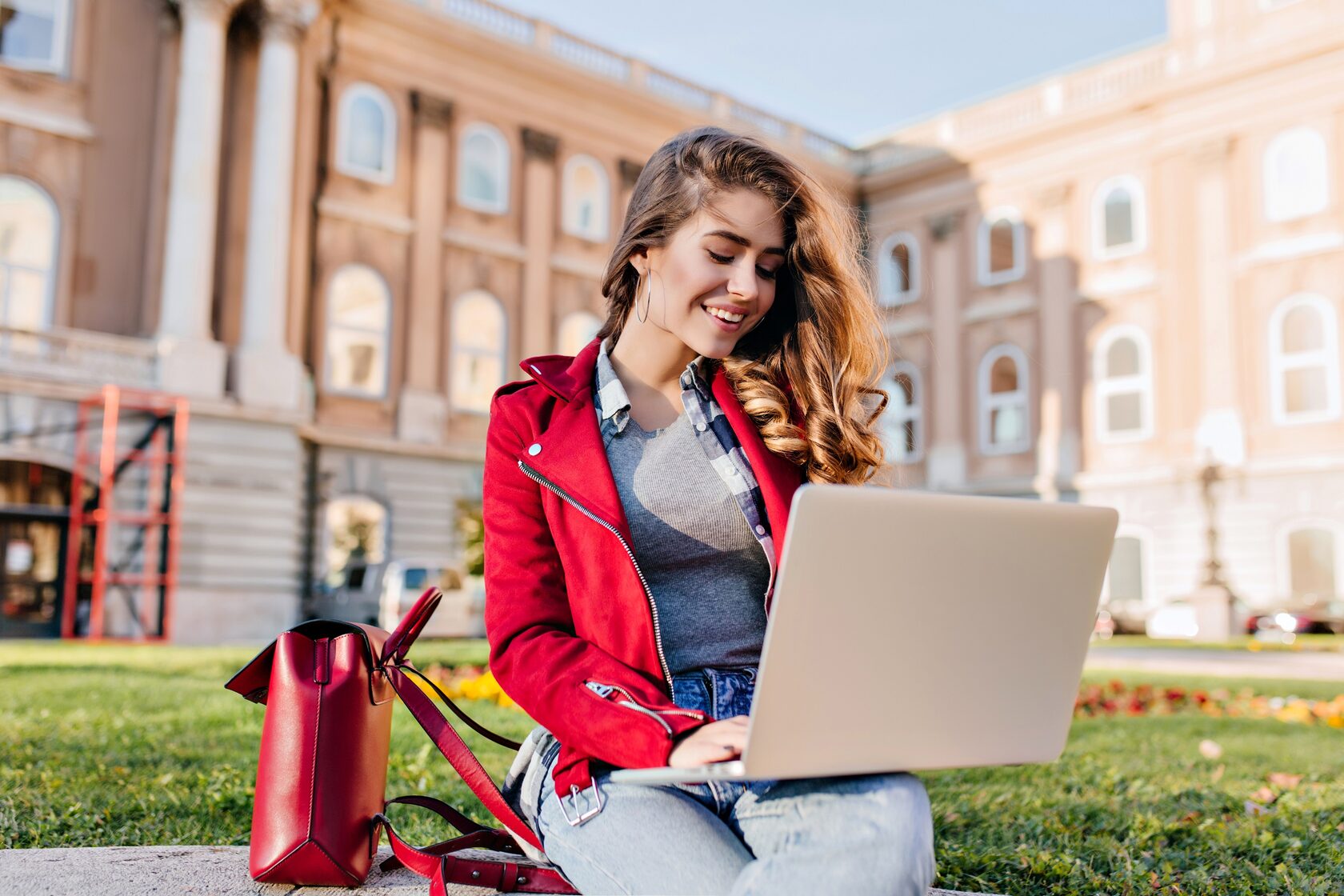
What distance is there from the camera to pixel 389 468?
19.4 m

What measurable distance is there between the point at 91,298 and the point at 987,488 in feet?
56.8

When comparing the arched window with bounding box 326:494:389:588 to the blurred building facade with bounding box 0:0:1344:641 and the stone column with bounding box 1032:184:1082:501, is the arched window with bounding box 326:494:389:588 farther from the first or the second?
the stone column with bounding box 1032:184:1082:501

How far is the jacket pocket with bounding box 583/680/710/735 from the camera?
1.70m

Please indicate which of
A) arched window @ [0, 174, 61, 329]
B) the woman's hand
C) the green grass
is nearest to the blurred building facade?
arched window @ [0, 174, 61, 329]

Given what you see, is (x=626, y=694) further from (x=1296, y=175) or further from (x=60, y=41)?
(x=1296, y=175)

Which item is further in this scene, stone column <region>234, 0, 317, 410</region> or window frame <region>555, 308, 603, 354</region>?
window frame <region>555, 308, 603, 354</region>

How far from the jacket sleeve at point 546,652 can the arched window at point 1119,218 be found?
2298 centimetres

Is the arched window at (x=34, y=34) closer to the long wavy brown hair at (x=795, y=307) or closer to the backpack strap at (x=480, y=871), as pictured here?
the long wavy brown hair at (x=795, y=307)

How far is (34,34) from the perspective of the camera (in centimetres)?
1638

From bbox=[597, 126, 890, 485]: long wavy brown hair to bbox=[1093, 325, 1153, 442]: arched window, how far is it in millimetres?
21881

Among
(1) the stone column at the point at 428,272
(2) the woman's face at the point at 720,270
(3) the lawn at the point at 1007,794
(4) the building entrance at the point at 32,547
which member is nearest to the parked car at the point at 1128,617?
(1) the stone column at the point at 428,272

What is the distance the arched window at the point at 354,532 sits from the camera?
18797 millimetres

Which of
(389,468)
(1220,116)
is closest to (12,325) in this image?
(389,468)

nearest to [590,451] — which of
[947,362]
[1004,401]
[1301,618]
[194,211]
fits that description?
[194,211]
